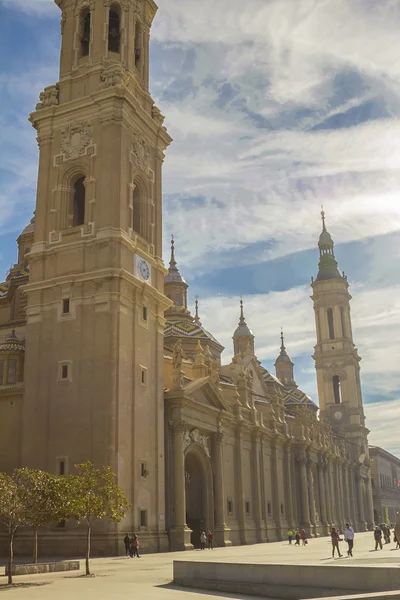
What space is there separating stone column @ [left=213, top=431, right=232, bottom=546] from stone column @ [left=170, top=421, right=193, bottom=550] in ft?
18.9

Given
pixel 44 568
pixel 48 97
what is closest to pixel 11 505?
pixel 44 568

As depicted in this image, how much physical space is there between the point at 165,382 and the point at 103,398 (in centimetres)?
1076

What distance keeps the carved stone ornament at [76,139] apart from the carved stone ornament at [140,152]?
9.09ft

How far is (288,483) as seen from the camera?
64.1m

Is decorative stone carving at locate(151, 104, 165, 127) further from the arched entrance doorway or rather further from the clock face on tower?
the arched entrance doorway

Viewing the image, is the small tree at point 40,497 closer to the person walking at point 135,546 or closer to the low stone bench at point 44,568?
the low stone bench at point 44,568

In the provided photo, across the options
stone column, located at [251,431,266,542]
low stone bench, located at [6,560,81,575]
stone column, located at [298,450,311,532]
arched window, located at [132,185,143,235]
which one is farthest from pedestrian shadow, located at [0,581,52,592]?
stone column, located at [298,450,311,532]

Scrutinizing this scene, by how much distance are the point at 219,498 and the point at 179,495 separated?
706cm

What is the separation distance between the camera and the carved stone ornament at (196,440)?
144 ft

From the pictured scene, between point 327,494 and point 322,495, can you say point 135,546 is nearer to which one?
point 322,495

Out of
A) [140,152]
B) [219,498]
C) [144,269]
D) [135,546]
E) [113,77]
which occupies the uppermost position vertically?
[113,77]

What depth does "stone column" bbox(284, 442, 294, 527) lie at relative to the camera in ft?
206

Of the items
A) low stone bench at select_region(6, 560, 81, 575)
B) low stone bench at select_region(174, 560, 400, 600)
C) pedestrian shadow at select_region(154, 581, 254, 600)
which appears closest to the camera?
low stone bench at select_region(174, 560, 400, 600)

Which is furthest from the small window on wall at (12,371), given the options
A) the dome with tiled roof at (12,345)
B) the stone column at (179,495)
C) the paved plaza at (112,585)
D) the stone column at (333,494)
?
the stone column at (333,494)
